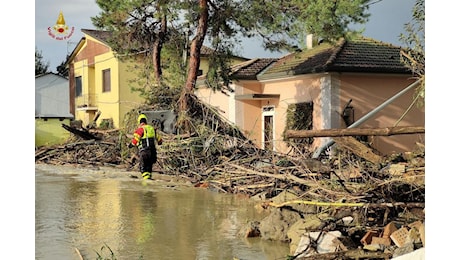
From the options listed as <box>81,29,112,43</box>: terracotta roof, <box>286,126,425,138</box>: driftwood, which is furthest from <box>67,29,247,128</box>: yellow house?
<box>286,126,425,138</box>: driftwood

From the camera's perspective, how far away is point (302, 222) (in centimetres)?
422

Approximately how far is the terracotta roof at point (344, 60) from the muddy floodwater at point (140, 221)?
1553mm

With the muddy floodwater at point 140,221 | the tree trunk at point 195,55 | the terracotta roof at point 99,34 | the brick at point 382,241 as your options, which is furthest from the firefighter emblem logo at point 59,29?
the tree trunk at point 195,55

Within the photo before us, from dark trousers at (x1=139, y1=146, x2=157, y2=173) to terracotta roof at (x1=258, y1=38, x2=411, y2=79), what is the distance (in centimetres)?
164

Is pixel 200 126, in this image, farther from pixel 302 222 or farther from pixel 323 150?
pixel 302 222

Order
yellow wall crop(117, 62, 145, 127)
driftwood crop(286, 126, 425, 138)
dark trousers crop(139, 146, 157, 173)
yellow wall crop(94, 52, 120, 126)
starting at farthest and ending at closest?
dark trousers crop(139, 146, 157, 173)
yellow wall crop(117, 62, 145, 127)
yellow wall crop(94, 52, 120, 126)
driftwood crop(286, 126, 425, 138)

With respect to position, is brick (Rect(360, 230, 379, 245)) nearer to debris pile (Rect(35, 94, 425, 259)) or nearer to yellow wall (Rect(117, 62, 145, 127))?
debris pile (Rect(35, 94, 425, 259))

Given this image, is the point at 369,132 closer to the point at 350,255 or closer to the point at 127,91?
the point at 350,255

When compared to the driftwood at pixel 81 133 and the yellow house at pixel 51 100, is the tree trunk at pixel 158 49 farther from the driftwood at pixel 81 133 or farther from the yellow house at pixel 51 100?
the yellow house at pixel 51 100

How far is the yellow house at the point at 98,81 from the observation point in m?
5.20

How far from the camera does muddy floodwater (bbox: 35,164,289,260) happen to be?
401 centimetres

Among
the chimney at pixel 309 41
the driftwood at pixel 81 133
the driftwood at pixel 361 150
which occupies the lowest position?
the driftwood at pixel 361 150

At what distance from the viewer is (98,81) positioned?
5.57m
